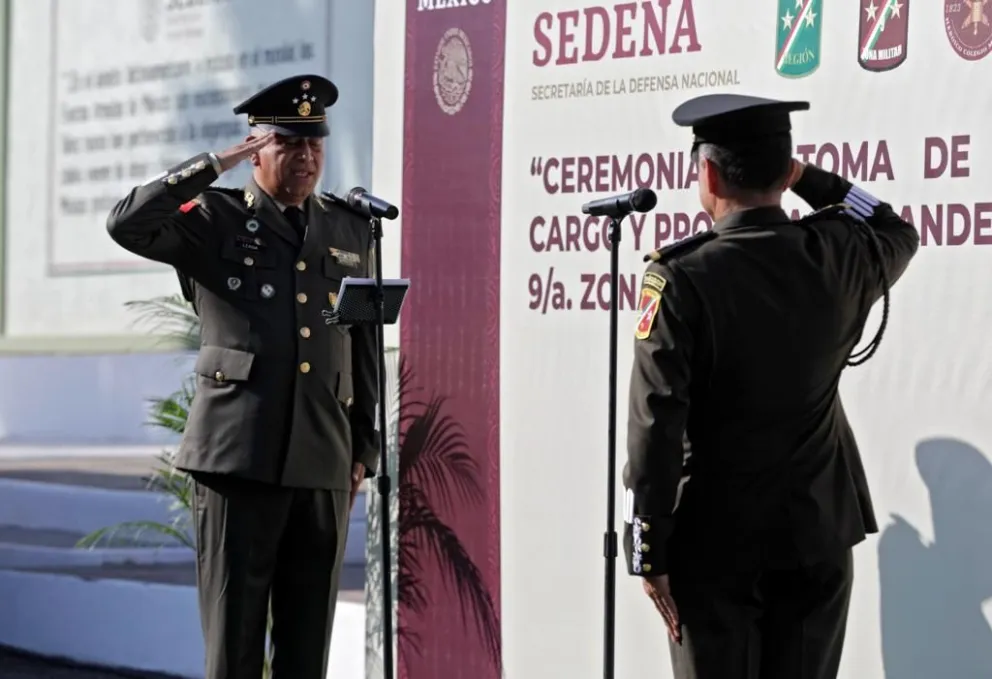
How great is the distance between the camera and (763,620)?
119 inches

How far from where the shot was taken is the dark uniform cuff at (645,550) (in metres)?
2.91

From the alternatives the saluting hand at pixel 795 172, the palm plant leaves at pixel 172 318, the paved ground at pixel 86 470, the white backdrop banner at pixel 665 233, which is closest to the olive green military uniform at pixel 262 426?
the white backdrop banner at pixel 665 233

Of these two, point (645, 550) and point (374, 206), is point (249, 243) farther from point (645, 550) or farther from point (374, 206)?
point (645, 550)

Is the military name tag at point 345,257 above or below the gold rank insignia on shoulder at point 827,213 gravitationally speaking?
below

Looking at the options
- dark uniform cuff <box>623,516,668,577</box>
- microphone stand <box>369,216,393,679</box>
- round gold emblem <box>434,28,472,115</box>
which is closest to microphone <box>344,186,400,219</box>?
microphone stand <box>369,216,393,679</box>

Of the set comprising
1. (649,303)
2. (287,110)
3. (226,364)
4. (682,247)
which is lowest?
(226,364)

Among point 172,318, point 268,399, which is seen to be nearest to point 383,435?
point 268,399

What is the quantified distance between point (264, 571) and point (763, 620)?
131 cm

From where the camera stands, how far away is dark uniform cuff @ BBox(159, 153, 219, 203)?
370cm

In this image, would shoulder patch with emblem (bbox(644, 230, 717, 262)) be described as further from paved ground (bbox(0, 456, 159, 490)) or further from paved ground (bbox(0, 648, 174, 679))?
paved ground (bbox(0, 648, 174, 679))

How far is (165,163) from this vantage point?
19.2 ft

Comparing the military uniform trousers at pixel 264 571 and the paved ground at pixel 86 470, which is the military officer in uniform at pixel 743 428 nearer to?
the military uniform trousers at pixel 264 571

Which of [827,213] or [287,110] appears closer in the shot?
[827,213]

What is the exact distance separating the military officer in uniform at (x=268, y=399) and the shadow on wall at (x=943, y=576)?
1.29m
